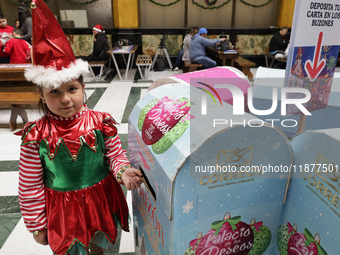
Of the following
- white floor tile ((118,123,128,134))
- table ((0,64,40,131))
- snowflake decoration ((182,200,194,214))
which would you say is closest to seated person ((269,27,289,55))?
white floor tile ((118,123,128,134))

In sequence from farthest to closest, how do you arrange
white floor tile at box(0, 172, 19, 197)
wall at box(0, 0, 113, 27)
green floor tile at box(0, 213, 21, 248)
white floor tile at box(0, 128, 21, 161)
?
wall at box(0, 0, 113, 27)
white floor tile at box(0, 128, 21, 161)
white floor tile at box(0, 172, 19, 197)
green floor tile at box(0, 213, 21, 248)

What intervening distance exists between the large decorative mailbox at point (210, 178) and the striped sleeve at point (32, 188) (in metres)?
0.46

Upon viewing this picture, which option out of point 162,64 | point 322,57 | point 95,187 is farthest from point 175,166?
point 162,64

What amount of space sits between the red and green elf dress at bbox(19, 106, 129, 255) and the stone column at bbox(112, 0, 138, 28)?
288 inches

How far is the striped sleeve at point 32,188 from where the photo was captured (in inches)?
43.4

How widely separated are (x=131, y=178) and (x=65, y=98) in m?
0.44

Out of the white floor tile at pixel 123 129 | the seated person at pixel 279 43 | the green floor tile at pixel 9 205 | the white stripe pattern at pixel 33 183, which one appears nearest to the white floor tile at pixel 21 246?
the green floor tile at pixel 9 205

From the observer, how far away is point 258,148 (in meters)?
0.93

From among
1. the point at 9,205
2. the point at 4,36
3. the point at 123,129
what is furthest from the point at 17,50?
the point at 9,205

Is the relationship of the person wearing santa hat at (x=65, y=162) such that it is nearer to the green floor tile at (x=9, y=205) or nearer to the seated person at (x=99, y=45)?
the green floor tile at (x=9, y=205)

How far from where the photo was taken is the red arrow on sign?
121 cm

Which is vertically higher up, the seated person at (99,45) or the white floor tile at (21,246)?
the seated person at (99,45)

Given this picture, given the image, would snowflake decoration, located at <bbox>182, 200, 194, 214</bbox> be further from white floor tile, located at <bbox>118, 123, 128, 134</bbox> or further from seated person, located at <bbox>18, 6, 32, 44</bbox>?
seated person, located at <bbox>18, 6, 32, 44</bbox>

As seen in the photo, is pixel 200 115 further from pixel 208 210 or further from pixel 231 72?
pixel 231 72
